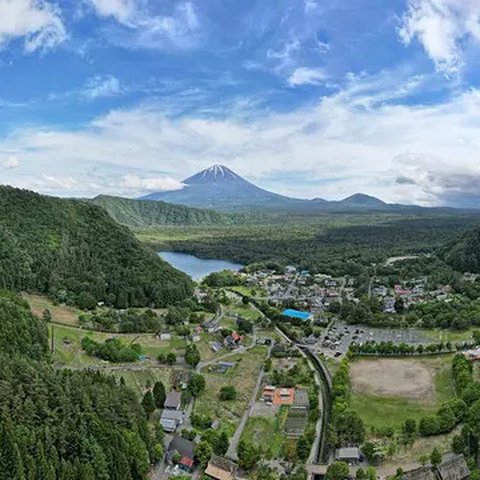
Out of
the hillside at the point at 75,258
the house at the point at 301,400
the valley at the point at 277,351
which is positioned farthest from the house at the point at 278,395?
the hillside at the point at 75,258

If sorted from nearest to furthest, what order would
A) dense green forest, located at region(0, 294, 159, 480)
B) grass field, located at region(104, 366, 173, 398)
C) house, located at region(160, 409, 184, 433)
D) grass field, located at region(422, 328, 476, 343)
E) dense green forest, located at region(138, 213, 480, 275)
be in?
dense green forest, located at region(0, 294, 159, 480) < house, located at region(160, 409, 184, 433) < grass field, located at region(104, 366, 173, 398) < grass field, located at region(422, 328, 476, 343) < dense green forest, located at region(138, 213, 480, 275)

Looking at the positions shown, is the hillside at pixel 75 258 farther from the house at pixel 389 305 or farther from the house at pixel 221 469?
the house at pixel 221 469

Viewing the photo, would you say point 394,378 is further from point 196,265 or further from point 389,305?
point 196,265

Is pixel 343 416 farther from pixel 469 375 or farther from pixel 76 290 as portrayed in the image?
pixel 76 290

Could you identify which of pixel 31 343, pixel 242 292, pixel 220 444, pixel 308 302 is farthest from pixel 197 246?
pixel 220 444

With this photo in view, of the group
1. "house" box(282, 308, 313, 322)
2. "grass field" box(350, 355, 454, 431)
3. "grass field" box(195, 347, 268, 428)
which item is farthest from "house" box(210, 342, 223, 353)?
"house" box(282, 308, 313, 322)

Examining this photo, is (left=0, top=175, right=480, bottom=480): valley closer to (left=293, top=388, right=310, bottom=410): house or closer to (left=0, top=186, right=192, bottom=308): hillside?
(left=293, top=388, right=310, bottom=410): house

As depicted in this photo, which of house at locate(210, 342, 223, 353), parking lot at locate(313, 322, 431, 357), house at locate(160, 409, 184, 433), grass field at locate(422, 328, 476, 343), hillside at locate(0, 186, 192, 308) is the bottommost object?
house at locate(160, 409, 184, 433)
